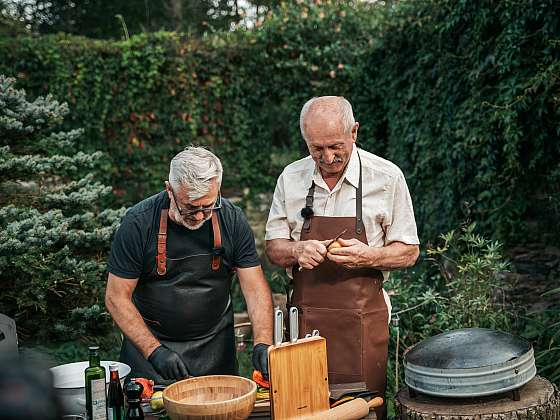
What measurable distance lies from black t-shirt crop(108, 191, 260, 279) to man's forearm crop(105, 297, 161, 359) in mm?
124

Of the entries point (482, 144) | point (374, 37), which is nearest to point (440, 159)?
point (482, 144)

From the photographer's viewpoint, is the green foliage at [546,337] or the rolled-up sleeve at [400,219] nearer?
the rolled-up sleeve at [400,219]

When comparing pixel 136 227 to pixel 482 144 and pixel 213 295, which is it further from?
pixel 482 144

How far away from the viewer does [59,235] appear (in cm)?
465

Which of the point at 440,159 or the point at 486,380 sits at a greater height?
the point at 440,159

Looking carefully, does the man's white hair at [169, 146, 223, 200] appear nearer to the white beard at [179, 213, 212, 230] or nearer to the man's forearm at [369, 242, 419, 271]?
the white beard at [179, 213, 212, 230]

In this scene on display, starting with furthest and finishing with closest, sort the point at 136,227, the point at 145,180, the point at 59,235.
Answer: the point at 145,180 → the point at 59,235 → the point at 136,227

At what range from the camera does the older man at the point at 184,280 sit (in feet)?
9.71

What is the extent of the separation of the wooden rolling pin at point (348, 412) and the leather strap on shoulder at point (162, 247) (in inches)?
41.3

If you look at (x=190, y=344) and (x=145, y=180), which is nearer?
(x=190, y=344)

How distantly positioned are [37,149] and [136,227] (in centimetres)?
244

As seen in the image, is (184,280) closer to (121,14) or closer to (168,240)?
(168,240)

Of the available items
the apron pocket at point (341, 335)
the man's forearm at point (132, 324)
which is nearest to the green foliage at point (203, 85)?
the apron pocket at point (341, 335)

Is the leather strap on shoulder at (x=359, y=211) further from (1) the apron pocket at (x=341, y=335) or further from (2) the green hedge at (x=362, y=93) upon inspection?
(2) the green hedge at (x=362, y=93)
